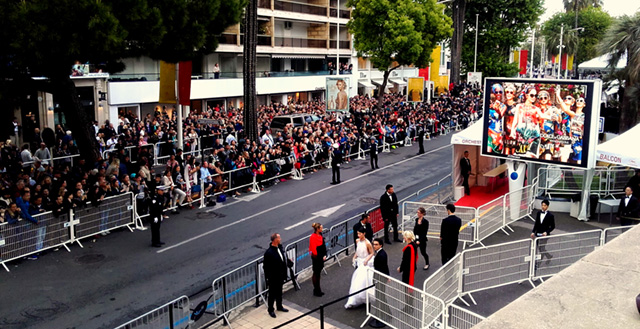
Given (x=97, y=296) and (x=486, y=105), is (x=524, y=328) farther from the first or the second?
(x=486, y=105)

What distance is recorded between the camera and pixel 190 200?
17.9 meters

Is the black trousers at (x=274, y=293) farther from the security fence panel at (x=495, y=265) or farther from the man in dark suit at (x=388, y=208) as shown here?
the man in dark suit at (x=388, y=208)

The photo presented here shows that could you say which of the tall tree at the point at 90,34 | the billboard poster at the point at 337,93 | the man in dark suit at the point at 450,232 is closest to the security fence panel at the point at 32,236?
the tall tree at the point at 90,34

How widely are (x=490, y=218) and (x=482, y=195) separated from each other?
4.35 meters

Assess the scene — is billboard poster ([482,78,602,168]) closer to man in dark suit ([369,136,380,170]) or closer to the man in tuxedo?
the man in tuxedo

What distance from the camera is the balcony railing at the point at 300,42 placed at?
45344 mm

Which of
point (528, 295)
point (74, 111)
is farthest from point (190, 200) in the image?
point (528, 295)

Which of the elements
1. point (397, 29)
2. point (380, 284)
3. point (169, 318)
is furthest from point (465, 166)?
point (397, 29)

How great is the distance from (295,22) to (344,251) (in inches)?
1466

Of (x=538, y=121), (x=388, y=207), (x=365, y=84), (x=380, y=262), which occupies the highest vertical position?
(x=365, y=84)

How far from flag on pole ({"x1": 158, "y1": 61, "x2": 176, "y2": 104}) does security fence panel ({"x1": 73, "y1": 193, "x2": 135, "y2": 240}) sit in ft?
24.7

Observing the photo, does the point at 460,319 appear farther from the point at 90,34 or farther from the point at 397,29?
the point at 397,29

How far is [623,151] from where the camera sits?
47.9ft

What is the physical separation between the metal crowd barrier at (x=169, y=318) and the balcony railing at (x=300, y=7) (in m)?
36.6
